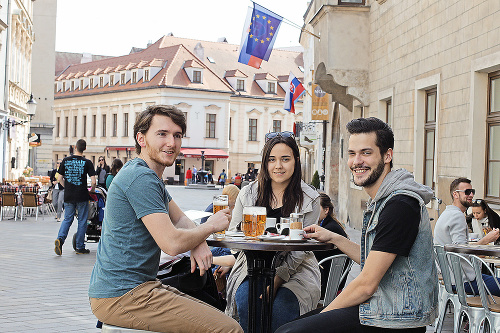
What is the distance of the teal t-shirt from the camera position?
3781 millimetres

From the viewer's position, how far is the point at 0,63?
102 ft

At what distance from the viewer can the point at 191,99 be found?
66.0 meters

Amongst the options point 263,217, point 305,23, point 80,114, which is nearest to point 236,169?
point 80,114

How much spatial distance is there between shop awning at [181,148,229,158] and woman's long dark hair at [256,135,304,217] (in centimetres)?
5858

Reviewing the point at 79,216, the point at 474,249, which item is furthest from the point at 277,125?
the point at 474,249

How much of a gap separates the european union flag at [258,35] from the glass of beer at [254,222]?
612 inches

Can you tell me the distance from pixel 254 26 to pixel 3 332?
14564mm

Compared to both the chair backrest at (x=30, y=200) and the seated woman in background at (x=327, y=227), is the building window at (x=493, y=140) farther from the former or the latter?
the chair backrest at (x=30, y=200)

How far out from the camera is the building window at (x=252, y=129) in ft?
231

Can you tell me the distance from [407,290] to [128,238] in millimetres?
1388

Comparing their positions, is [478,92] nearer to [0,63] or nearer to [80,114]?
[0,63]

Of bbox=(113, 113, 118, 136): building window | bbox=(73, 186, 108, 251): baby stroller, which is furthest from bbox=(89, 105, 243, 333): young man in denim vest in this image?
bbox=(113, 113, 118, 136): building window

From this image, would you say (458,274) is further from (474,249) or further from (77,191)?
(77,191)

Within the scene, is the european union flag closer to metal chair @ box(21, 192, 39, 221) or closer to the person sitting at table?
metal chair @ box(21, 192, 39, 221)
